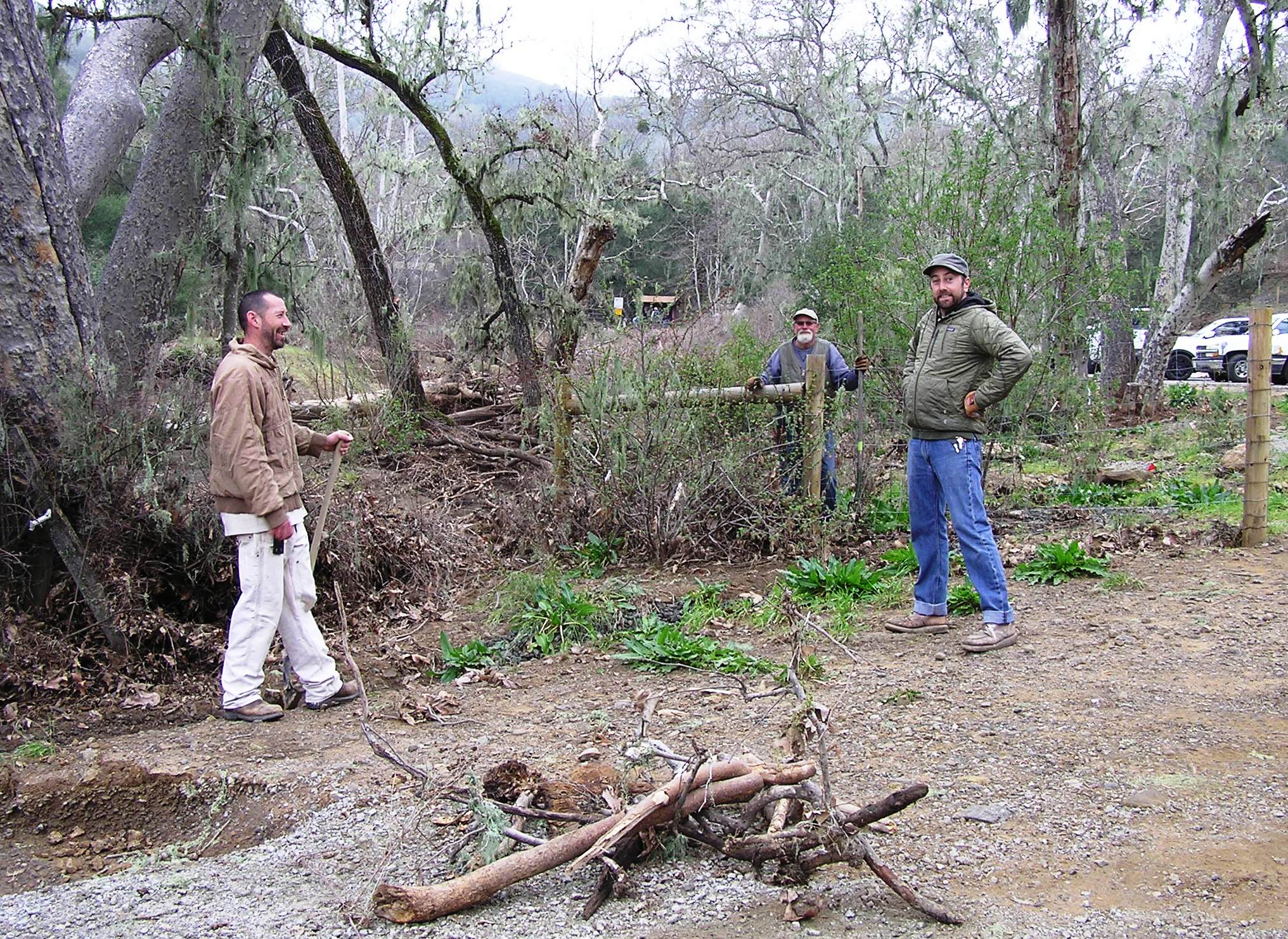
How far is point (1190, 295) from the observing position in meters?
14.7

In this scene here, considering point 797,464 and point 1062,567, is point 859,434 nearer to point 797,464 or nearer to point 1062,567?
point 797,464

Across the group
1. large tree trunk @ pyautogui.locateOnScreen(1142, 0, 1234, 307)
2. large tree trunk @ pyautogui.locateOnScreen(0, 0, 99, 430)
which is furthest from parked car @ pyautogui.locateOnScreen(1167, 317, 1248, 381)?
large tree trunk @ pyautogui.locateOnScreen(0, 0, 99, 430)

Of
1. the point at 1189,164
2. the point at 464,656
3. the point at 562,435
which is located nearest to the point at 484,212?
the point at 562,435

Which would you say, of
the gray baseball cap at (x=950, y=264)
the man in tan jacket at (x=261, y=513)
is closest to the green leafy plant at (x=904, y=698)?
the gray baseball cap at (x=950, y=264)

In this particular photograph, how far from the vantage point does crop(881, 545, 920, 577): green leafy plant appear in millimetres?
7320

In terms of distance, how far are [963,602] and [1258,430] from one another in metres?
2.69

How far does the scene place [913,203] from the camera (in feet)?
27.1

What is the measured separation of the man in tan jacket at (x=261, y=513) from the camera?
500 centimetres

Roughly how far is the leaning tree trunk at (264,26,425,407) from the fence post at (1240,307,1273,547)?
824cm

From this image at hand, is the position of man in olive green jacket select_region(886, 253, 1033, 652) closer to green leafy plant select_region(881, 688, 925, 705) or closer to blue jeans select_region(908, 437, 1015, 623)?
blue jeans select_region(908, 437, 1015, 623)

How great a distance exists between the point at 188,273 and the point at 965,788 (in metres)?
7.84

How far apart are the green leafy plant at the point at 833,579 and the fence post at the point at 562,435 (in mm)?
2035

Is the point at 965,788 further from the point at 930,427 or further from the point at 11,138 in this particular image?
the point at 11,138

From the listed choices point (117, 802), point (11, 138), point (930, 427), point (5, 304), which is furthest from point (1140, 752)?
point (11, 138)
